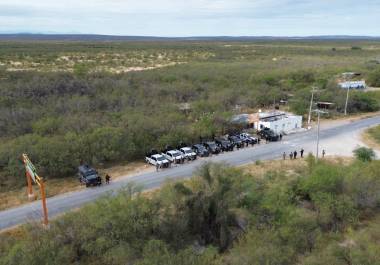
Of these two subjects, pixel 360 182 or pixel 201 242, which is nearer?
pixel 201 242

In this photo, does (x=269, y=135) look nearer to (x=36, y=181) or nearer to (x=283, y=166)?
(x=283, y=166)

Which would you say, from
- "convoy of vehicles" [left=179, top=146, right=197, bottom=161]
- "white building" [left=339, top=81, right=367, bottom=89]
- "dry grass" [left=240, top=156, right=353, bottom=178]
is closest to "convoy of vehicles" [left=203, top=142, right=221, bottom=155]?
"convoy of vehicles" [left=179, top=146, right=197, bottom=161]

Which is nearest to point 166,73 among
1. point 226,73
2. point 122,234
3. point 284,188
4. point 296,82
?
point 226,73

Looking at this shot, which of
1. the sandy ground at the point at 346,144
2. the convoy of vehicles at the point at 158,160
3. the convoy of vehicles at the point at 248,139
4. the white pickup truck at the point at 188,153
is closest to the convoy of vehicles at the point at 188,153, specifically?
the white pickup truck at the point at 188,153

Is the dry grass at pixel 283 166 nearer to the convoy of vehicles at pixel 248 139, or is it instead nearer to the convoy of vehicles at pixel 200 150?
the convoy of vehicles at pixel 200 150

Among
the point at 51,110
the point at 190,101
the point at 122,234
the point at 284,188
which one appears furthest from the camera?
the point at 190,101

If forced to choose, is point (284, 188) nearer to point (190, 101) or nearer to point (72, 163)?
point (72, 163)

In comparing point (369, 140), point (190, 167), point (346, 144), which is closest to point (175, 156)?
point (190, 167)
